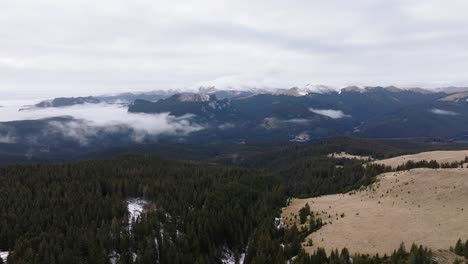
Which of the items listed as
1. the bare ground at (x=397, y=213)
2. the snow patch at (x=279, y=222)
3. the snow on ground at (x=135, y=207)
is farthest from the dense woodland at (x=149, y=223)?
the bare ground at (x=397, y=213)

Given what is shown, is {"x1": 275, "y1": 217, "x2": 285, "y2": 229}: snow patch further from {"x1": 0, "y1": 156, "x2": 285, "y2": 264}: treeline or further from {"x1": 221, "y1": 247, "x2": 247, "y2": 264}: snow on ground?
{"x1": 221, "y1": 247, "x2": 247, "y2": 264}: snow on ground

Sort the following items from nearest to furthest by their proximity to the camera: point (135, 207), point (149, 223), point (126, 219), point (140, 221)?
point (149, 223)
point (140, 221)
point (126, 219)
point (135, 207)

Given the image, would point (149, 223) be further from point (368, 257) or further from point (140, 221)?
point (368, 257)

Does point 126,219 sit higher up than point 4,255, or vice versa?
point 126,219

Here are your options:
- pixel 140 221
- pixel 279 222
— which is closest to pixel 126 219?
pixel 140 221

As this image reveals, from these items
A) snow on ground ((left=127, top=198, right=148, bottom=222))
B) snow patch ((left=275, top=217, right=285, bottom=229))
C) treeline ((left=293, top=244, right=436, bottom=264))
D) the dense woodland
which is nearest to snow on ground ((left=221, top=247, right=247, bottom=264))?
the dense woodland

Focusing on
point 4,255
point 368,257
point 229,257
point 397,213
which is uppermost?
point 368,257

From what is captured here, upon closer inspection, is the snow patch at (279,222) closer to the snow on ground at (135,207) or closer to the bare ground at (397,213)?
the bare ground at (397,213)

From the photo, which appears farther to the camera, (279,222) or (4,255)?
(279,222)
